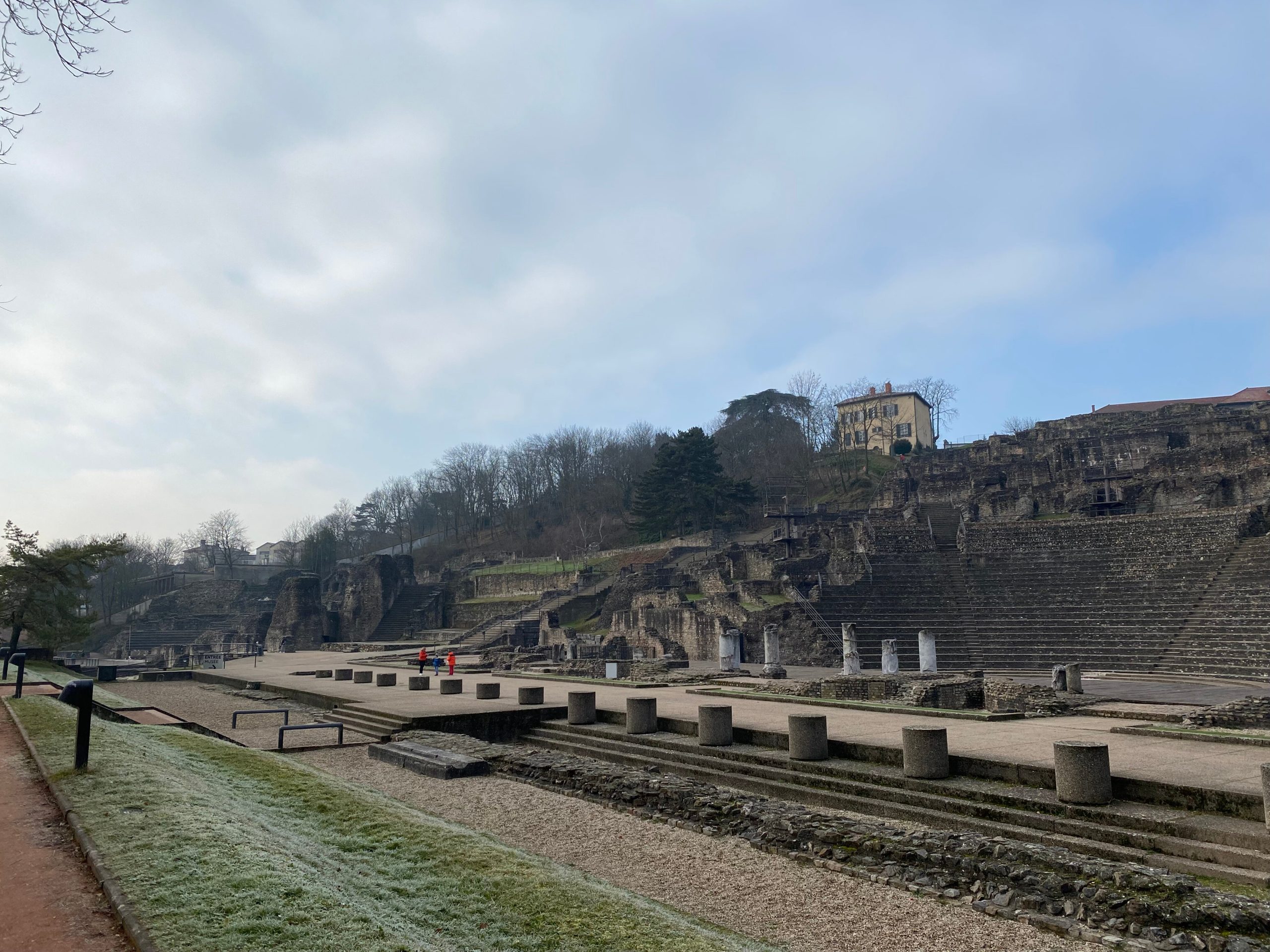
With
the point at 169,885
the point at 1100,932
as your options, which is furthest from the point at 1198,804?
the point at 169,885

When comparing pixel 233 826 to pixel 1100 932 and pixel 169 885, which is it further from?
pixel 1100 932

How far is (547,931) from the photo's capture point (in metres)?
5.46

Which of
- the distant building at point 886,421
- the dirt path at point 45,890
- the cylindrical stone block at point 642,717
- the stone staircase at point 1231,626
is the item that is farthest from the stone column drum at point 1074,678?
the distant building at point 886,421

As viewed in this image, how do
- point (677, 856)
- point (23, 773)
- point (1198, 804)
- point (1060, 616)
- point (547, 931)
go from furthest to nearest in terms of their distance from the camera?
point (1060, 616) → point (23, 773) → point (677, 856) → point (1198, 804) → point (547, 931)

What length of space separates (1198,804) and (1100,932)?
257 cm

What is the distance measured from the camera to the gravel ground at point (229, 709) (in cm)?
1645

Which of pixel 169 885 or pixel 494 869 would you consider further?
pixel 494 869

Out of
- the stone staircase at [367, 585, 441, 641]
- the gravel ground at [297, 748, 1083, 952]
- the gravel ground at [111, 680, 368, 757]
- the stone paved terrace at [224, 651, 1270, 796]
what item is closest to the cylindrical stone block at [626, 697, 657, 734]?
the stone paved terrace at [224, 651, 1270, 796]

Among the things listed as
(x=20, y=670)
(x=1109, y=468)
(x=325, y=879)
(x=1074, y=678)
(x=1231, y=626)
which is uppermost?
(x=1109, y=468)

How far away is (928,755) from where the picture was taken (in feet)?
31.0

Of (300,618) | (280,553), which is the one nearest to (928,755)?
(300,618)

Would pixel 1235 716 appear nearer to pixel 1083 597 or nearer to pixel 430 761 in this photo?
pixel 430 761

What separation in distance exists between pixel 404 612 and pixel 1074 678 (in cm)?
5431

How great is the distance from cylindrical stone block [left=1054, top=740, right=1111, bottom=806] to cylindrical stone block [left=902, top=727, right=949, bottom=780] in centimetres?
149
